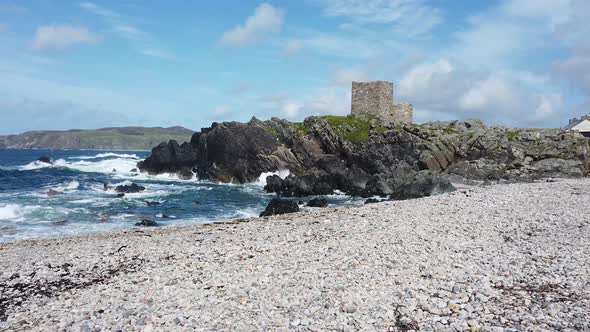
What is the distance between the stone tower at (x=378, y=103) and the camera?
67688 mm

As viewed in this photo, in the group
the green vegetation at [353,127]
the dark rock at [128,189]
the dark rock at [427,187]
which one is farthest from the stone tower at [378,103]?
the dark rock at [128,189]

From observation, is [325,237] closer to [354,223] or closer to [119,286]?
[354,223]

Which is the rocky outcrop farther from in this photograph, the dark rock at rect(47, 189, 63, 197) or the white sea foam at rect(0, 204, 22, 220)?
the white sea foam at rect(0, 204, 22, 220)

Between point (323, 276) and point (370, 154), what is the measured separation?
41.8 meters

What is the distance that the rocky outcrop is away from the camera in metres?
46.0

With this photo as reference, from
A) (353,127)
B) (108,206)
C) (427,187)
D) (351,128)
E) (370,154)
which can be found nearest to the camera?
(108,206)

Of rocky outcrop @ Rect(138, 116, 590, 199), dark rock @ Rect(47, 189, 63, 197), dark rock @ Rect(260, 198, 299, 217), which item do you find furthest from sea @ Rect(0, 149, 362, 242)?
rocky outcrop @ Rect(138, 116, 590, 199)

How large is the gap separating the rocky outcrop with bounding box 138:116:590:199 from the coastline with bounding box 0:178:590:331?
2224 centimetres

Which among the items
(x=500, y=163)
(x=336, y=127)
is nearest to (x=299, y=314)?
(x=500, y=163)

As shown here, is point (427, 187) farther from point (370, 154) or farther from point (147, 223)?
point (147, 223)

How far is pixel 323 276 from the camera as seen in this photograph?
1225 centimetres

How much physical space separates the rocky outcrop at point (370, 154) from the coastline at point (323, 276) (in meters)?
22.2

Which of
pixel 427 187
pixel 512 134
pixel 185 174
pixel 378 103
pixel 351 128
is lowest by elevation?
pixel 185 174

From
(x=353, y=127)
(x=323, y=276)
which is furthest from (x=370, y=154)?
(x=323, y=276)
